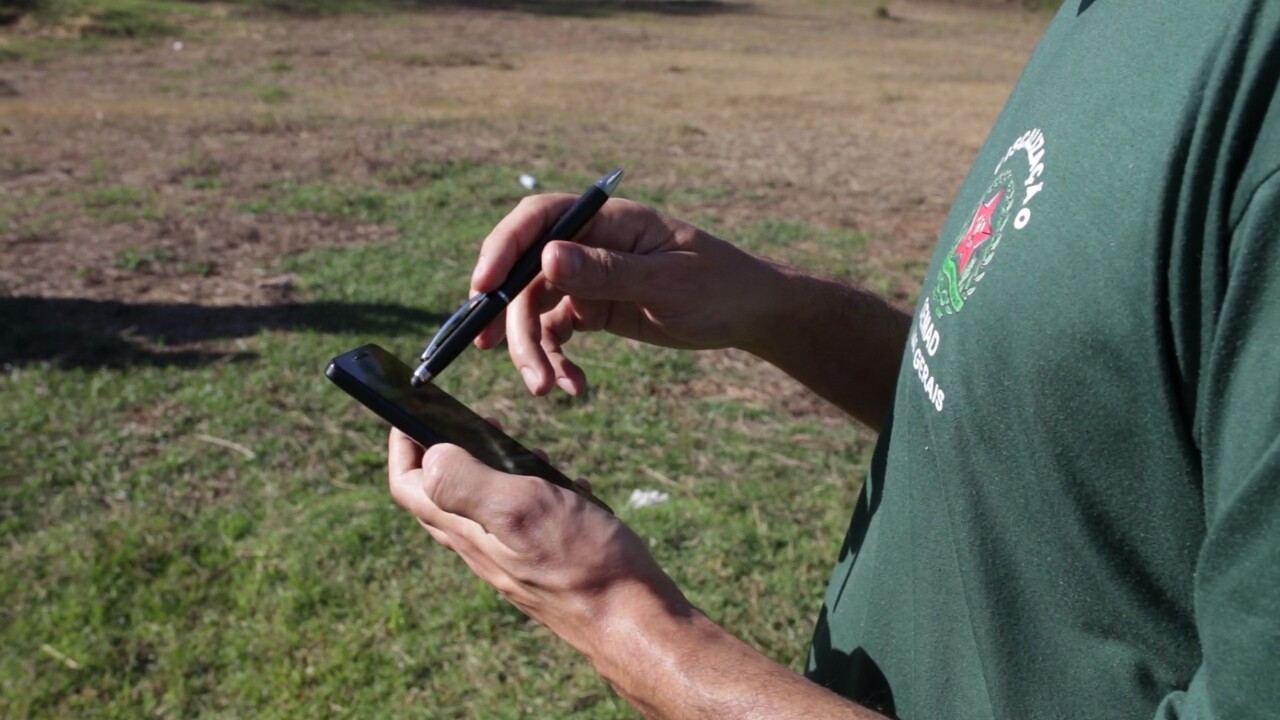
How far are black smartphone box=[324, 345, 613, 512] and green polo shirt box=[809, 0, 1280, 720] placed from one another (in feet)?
1.70

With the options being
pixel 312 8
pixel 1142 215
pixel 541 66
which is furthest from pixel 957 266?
pixel 312 8

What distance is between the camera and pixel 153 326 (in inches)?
223

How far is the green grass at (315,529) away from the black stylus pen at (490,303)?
1.77m

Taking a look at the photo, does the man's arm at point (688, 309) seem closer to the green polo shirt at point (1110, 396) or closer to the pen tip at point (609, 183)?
the pen tip at point (609, 183)

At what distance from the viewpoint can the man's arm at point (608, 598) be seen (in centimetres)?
125

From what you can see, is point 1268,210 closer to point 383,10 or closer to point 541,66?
point 541,66

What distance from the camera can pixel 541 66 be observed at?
1589 centimetres

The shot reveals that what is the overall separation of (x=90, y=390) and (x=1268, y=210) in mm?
4992

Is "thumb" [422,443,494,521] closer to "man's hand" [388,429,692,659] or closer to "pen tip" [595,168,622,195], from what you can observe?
"man's hand" [388,429,692,659]

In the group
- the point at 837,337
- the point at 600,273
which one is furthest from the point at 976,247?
the point at 837,337

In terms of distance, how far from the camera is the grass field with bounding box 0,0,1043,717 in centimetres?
343

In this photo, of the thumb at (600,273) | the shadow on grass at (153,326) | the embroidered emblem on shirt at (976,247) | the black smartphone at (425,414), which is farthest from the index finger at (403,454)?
the shadow on grass at (153,326)

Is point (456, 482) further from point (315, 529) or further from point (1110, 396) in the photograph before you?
point (315, 529)

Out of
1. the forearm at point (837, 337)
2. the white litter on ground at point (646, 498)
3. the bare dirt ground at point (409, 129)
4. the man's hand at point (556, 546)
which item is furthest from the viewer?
the bare dirt ground at point (409, 129)
